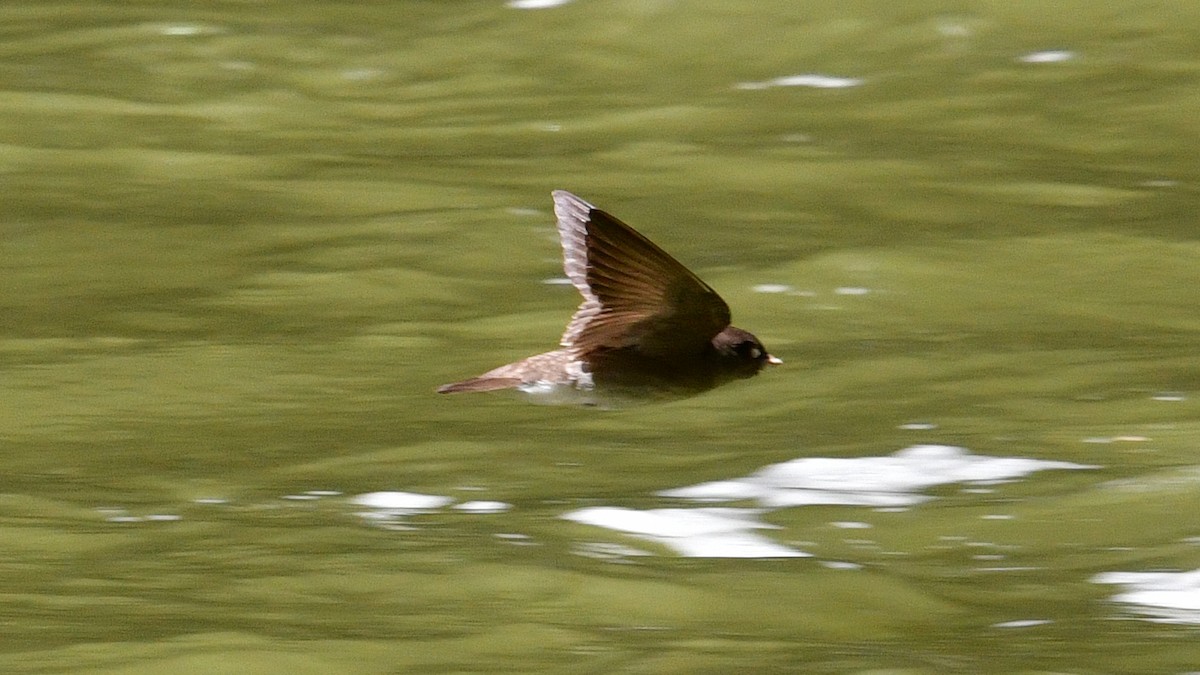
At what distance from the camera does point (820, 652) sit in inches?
166

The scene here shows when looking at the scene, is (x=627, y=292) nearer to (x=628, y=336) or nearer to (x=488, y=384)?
(x=628, y=336)

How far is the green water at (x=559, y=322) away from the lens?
4.49 metres

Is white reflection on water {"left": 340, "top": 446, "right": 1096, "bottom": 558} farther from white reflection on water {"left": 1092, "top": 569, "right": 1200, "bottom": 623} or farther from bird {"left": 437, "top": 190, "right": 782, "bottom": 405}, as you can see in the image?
white reflection on water {"left": 1092, "top": 569, "right": 1200, "bottom": 623}

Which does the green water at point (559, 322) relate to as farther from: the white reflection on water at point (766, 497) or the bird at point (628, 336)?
the bird at point (628, 336)

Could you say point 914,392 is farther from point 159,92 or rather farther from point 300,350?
point 159,92

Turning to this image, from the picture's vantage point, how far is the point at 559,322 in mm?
7992

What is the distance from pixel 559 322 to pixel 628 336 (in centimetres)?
240

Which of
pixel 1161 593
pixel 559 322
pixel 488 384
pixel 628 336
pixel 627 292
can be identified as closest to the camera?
pixel 1161 593

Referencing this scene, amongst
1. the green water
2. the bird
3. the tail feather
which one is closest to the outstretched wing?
the bird

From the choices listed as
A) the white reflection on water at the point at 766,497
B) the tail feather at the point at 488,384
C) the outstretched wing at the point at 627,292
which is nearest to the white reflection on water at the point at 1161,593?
the white reflection on water at the point at 766,497

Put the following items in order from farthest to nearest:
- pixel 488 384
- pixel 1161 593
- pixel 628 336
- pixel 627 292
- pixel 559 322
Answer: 1. pixel 559 322
2. pixel 488 384
3. pixel 628 336
4. pixel 627 292
5. pixel 1161 593

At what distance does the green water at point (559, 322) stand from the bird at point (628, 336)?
30 centimetres

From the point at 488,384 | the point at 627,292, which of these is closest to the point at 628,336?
the point at 627,292

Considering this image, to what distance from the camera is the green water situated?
449 centimetres
